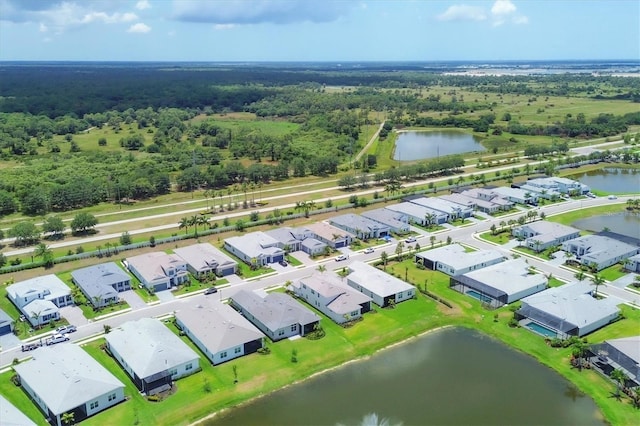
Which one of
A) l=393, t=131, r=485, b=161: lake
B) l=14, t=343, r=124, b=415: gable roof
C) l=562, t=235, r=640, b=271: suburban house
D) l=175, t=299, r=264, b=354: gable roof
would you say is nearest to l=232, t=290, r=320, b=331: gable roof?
l=175, t=299, r=264, b=354: gable roof

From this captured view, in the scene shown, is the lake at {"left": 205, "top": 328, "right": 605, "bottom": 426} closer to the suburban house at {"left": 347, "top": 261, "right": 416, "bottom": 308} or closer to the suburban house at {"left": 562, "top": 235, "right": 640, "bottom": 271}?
the suburban house at {"left": 347, "top": 261, "right": 416, "bottom": 308}

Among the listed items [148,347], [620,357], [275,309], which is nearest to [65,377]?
→ [148,347]

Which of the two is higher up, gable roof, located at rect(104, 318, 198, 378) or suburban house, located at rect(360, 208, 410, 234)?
gable roof, located at rect(104, 318, 198, 378)

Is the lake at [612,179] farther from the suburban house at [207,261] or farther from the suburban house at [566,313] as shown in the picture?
the suburban house at [207,261]

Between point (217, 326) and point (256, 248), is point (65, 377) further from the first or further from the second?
point (256, 248)

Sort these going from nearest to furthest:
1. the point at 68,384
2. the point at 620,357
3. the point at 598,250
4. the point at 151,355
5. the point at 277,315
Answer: the point at 68,384 → the point at 151,355 → the point at 620,357 → the point at 277,315 → the point at 598,250

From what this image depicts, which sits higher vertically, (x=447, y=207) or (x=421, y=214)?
(x=447, y=207)

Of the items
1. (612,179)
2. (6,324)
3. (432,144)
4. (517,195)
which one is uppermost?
(6,324)
